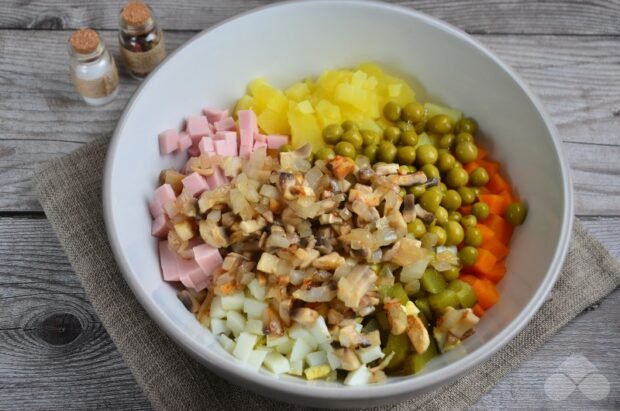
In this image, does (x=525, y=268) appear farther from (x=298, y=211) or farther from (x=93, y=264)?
(x=93, y=264)

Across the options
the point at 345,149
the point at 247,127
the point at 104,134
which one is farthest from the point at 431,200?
the point at 104,134

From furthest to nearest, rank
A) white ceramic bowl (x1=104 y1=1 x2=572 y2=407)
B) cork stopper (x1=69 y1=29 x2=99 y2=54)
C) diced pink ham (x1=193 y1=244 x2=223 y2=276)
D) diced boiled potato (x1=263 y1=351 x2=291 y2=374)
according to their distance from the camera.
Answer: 1. cork stopper (x1=69 y1=29 x2=99 y2=54)
2. diced pink ham (x1=193 y1=244 x2=223 y2=276)
3. diced boiled potato (x1=263 y1=351 x2=291 y2=374)
4. white ceramic bowl (x1=104 y1=1 x2=572 y2=407)

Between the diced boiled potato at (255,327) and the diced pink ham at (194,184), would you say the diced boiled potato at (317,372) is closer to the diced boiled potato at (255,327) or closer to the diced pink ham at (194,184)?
the diced boiled potato at (255,327)

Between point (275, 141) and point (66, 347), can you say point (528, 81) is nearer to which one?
point (275, 141)

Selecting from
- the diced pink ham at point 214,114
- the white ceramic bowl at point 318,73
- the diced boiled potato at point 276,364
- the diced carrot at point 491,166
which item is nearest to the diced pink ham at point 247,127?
the diced pink ham at point 214,114

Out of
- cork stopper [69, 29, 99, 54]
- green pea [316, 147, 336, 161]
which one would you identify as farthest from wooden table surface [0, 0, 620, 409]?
green pea [316, 147, 336, 161]

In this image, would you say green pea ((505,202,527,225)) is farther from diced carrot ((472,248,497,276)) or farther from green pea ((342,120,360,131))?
green pea ((342,120,360,131))
